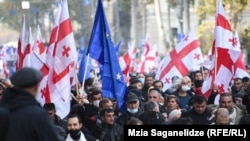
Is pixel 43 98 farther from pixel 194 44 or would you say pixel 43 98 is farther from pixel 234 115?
pixel 194 44

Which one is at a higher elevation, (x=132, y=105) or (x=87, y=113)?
(x=132, y=105)

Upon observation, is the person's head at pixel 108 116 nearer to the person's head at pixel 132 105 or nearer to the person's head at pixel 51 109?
the person's head at pixel 51 109

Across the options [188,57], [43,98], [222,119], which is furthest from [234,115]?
[188,57]

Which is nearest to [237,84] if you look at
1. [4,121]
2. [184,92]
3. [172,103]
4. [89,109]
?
[184,92]

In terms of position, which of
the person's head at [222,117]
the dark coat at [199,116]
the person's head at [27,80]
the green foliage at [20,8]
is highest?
the green foliage at [20,8]

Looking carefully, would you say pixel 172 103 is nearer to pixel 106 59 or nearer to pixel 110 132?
pixel 106 59

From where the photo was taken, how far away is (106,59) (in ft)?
48.9

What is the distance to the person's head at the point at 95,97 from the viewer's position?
46.6 ft

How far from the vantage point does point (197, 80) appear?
17875mm

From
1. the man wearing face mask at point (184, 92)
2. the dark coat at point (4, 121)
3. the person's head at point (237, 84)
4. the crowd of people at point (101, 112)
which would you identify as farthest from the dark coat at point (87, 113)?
the dark coat at point (4, 121)

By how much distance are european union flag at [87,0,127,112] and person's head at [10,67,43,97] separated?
22.2 feet

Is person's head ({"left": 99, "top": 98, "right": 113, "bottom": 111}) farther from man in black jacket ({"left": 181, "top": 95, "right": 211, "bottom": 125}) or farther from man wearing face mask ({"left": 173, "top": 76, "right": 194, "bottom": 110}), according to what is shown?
man wearing face mask ({"left": 173, "top": 76, "right": 194, "bottom": 110})

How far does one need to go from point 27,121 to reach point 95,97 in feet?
23.0

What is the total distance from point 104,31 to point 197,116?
340 centimetres
